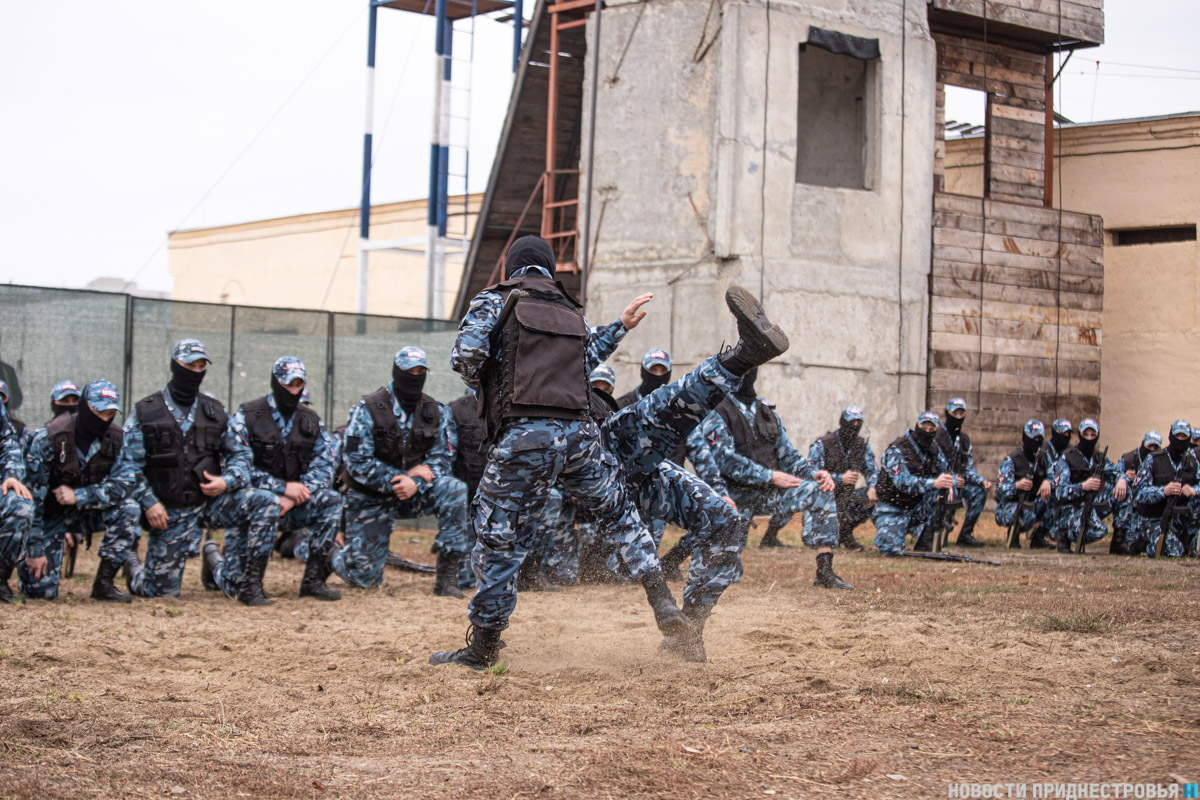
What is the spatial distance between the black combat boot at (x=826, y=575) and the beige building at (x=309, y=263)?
1974 cm

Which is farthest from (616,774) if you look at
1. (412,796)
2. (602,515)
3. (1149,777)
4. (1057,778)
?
(602,515)

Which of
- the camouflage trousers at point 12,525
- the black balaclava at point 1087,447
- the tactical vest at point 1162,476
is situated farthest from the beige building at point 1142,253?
the camouflage trousers at point 12,525

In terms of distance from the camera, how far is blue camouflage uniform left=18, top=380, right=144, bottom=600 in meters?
8.26

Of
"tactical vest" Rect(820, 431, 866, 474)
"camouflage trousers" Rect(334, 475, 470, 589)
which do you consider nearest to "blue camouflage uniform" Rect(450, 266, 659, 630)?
"camouflage trousers" Rect(334, 475, 470, 589)

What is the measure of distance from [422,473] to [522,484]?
3.47 meters

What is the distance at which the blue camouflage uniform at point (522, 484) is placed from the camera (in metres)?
5.29

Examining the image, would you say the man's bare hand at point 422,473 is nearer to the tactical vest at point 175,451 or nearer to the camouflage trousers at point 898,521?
the tactical vest at point 175,451

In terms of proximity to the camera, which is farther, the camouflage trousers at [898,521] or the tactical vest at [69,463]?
the camouflage trousers at [898,521]

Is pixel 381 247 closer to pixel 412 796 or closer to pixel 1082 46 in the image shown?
pixel 1082 46

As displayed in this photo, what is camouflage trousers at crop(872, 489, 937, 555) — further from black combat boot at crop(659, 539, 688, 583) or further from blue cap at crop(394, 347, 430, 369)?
blue cap at crop(394, 347, 430, 369)

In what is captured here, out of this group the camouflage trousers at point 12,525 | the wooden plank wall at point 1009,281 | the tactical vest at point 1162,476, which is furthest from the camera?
the wooden plank wall at point 1009,281

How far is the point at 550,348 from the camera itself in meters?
5.30

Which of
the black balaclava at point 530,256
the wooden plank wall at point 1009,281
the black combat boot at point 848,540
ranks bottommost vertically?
the black combat boot at point 848,540

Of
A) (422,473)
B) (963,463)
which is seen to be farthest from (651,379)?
(963,463)
